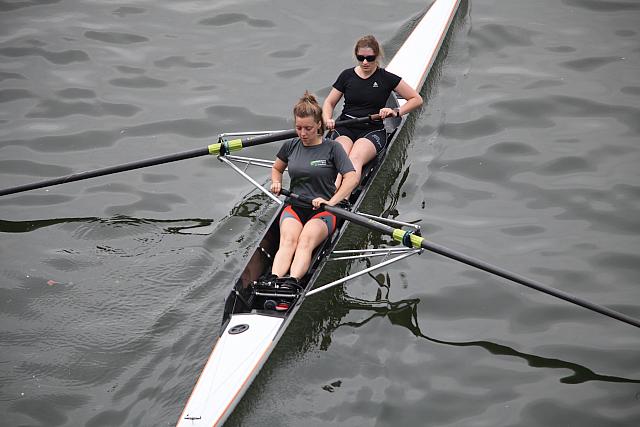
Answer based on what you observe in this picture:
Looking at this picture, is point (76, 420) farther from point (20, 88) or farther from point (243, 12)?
point (243, 12)

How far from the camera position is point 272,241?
835 cm

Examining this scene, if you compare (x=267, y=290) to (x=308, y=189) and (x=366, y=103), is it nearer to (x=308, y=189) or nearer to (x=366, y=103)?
(x=308, y=189)

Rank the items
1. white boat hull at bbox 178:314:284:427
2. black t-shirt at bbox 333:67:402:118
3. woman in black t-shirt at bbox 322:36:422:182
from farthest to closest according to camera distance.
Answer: black t-shirt at bbox 333:67:402:118 → woman in black t-shirt at bbox 322:36:422:182 → white boat hull at bbox 178:314:284:427


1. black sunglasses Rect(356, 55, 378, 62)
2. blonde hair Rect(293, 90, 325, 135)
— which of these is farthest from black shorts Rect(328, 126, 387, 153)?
blonde hair Rect(293, 90, 325, 135)

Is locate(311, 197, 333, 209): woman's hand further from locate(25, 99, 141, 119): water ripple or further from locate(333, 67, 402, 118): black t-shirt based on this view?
locate(25, 99, 141, 119): water ripple

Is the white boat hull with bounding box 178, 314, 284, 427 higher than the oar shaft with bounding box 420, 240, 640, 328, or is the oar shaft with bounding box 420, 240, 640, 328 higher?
the oar shaft with bounding box 420, 240, 640, 328

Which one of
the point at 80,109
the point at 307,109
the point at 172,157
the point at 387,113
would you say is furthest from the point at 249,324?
the point at 80,109

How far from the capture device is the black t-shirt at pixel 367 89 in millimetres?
9539

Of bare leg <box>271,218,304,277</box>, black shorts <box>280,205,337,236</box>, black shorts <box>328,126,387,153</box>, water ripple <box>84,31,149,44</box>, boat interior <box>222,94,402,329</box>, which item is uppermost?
water ripple <box>84,31,149,44</box>

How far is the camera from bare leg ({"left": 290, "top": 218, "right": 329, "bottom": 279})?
25.6 feet

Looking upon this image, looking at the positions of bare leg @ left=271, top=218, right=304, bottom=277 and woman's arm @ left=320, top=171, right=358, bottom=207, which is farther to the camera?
woman's arm @ left=320, top=171, right=358, bottom=207

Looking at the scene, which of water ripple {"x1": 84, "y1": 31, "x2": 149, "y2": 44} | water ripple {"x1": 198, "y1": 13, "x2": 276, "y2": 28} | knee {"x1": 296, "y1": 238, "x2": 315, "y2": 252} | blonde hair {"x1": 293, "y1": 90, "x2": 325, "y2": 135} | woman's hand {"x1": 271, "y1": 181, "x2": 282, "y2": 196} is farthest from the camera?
water ripple {"x1": 198, "y1": 13, "x2": 276, "y2": 28}

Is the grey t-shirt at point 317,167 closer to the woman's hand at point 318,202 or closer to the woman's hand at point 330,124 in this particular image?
the woman's hand at point 318,202

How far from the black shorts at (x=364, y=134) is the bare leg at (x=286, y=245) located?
194 centimetres
